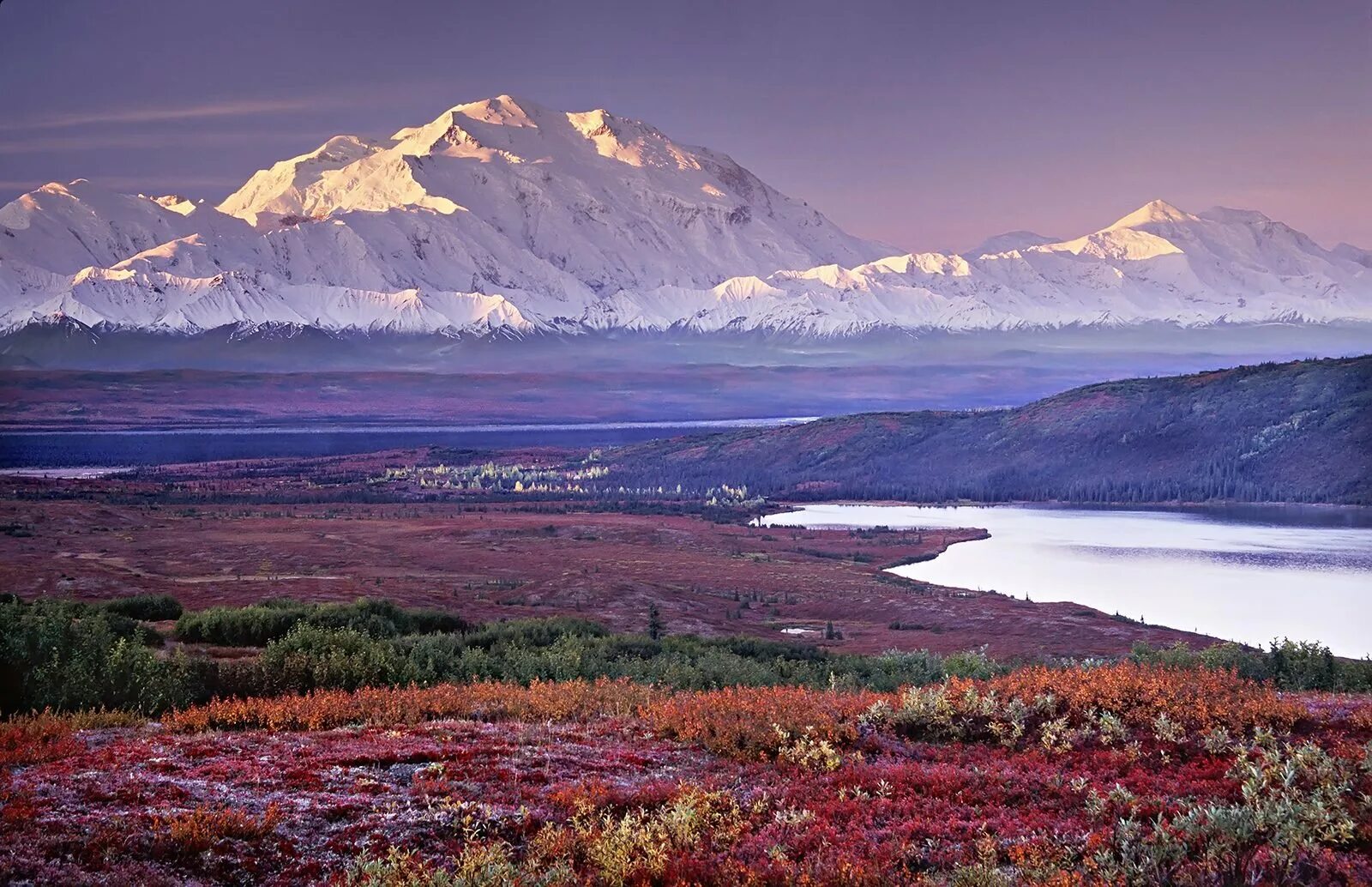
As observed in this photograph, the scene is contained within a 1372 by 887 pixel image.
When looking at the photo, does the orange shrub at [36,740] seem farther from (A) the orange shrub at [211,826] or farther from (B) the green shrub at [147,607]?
(B) the green shrub at [147,607]

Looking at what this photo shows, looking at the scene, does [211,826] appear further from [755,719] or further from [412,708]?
[755,719]

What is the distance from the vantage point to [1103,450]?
9962 cm

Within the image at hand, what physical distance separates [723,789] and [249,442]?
521 ft

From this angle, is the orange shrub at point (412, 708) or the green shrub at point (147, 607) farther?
the green shrub at point (147, 607)

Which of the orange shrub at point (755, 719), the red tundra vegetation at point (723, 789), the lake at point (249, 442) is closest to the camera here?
the red tundra vegetation at point (723, 789)

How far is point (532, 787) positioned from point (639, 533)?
56038mm

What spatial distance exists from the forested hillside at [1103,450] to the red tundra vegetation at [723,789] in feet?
261

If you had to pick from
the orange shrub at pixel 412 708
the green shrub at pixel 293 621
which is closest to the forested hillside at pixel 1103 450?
the green shrub at pixel 293 621

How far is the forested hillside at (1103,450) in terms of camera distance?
8762 centimetres

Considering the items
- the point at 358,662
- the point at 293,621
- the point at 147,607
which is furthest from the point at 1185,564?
the point at 358,662

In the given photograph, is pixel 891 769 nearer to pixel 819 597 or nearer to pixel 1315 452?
pixel 819 597

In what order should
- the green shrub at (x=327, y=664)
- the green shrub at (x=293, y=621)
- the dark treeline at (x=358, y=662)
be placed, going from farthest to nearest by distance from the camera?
the green shrub at (x=293, y=621) < the green shrub at (x=327, y=664) < the dark treeline at (x=358, y=662)

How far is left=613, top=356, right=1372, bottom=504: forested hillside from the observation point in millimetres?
87625

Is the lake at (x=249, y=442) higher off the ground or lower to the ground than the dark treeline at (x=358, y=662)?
lower
